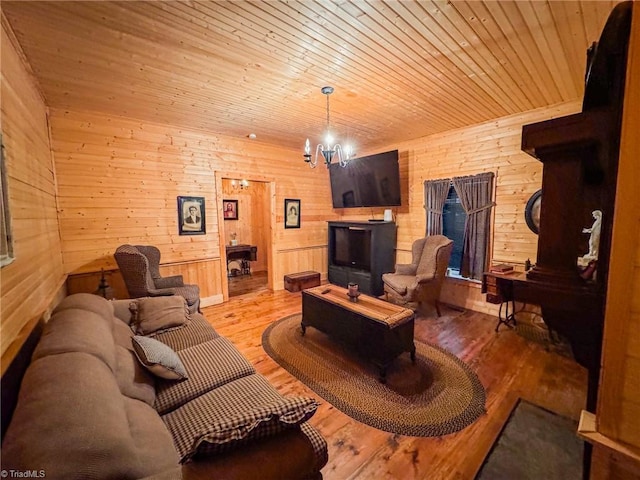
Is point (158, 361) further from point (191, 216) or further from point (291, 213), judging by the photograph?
point (291, 213)

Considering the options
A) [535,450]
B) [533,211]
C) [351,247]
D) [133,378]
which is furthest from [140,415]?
[533,211]

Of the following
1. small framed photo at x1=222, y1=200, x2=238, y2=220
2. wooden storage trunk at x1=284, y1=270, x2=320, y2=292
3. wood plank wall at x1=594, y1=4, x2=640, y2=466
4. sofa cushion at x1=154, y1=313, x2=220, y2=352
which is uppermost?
small framed photo at x1=222, y1=200, x2=238, y2=220

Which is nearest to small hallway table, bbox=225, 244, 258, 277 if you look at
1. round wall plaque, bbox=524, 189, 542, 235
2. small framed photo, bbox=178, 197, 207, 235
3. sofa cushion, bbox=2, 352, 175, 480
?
small framed photo, bbox=178, 197, 207, 235

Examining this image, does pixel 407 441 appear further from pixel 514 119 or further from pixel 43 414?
pixel 514 119

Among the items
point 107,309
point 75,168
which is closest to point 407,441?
point 107,309

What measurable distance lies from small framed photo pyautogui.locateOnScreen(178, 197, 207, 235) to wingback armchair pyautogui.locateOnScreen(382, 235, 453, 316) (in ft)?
10.1

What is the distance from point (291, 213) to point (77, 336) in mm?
4205

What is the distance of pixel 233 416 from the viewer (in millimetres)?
1284

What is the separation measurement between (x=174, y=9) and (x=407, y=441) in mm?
3172

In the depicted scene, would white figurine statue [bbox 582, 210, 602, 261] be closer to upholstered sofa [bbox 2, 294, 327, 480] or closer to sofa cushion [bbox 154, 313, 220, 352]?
upholstered sofa [bbox 2, 294, 327, 480]

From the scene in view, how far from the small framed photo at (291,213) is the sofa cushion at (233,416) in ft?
12.4

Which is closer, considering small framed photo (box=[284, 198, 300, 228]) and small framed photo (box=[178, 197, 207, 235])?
small framed photo (box=[178, 197, 207, 235])

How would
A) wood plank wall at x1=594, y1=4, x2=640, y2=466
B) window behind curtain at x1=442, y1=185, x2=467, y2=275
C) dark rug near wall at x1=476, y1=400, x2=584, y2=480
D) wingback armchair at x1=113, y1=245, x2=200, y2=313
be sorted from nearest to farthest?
wood plank wall at x1=594, y1=4, x2=640, y2=466, dark rug near wall at x1=476, y1=400, x2=584, y2=480, wingback armchair at x1=113, y1=245, x2=200, y2=313, window behind curtain at x1=442, y1=185, x2=467, y2=275

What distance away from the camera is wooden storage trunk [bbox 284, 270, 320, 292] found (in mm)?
5129
